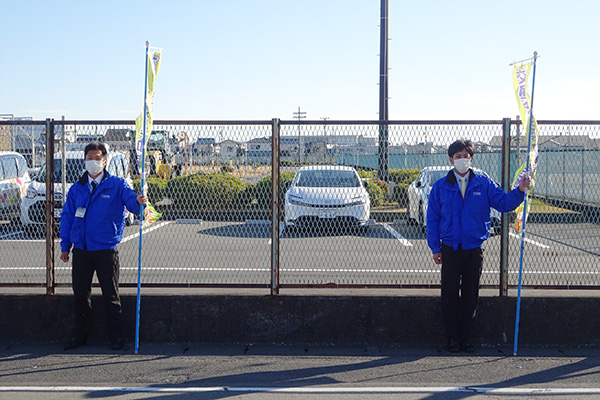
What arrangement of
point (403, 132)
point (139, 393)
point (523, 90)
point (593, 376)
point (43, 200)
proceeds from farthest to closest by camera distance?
point (43, 200) < point (403, 132) < point (523, 90) < point (593, 376) < point (139, 393)

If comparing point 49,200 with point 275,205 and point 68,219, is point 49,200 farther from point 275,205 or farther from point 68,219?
point 275,205

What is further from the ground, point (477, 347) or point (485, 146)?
point (485, 146)

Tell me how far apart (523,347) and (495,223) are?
196 cm

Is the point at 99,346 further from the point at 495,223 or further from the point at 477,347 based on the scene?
the point at 495,223

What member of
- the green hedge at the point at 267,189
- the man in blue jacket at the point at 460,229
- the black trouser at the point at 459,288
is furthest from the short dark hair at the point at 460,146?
the green hedge at the point at 267,189

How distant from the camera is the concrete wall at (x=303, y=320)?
6711 mm

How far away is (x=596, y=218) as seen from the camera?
6938 mm

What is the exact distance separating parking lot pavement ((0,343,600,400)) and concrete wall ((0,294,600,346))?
139 millimetres


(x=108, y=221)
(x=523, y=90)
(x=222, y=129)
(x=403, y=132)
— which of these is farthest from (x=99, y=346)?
(x=523, y=90)

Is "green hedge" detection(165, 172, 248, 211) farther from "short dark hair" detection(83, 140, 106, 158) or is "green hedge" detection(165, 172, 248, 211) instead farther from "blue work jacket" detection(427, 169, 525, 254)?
"blue work jacket" detection(427, 169, 525, 254)

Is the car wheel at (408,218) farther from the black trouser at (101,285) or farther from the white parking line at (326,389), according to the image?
the black trouser at (101,285)

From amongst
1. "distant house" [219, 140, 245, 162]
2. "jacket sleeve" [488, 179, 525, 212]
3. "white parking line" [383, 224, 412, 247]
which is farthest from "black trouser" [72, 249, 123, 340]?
"jacket sleeve" [488, 179, 525, 212]

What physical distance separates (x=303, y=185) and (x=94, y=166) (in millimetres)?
2016

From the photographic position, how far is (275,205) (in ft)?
22.2
